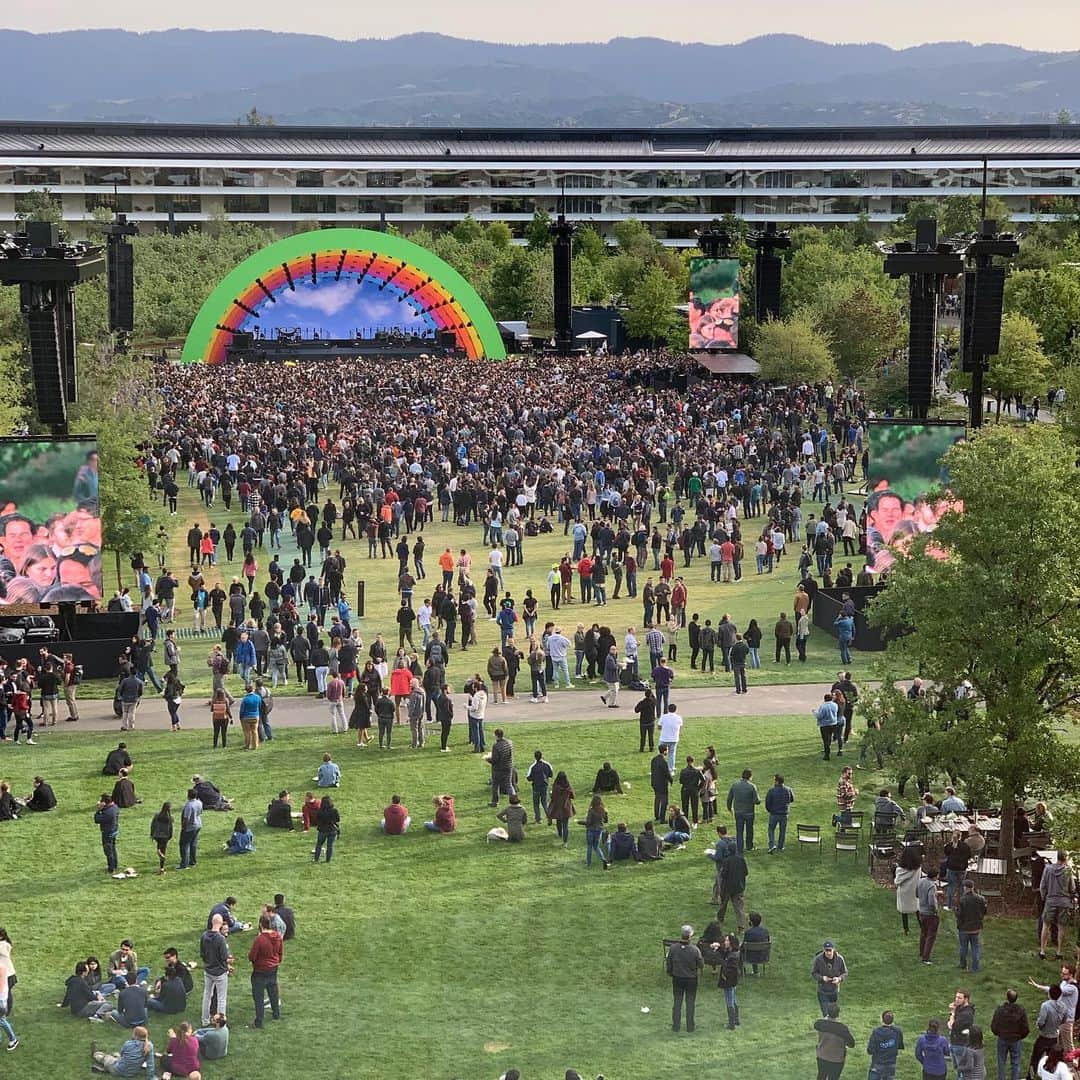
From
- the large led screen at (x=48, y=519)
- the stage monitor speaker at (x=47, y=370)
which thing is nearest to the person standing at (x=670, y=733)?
the large led screen at (x=48, y=519)

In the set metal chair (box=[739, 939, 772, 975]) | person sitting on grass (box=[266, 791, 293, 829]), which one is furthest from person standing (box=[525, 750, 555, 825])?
metal chair (box=[739, 939, 772, 975])

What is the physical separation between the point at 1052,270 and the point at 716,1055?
1912 inches

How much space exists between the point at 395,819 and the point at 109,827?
3161 millimetres

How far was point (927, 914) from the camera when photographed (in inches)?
675

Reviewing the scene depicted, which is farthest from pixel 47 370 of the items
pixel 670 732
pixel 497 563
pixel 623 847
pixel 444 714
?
pixel 623 847

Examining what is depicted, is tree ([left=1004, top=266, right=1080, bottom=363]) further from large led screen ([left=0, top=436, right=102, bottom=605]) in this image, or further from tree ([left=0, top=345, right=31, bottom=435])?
large led screen ([left=0, top=436, right=102, bottom=605])

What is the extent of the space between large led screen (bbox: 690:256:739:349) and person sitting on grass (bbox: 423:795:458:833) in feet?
121

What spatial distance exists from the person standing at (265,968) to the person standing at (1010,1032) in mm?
6043

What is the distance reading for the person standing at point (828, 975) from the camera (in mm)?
15594

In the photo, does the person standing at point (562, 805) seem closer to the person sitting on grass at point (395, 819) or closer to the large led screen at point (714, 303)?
the person sitting on grass at point (395, 819)

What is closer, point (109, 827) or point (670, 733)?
A: point (109, 827)

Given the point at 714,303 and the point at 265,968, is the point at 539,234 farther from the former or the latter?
the point at 265,968

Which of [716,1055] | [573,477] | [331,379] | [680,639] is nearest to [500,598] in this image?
[680,639]

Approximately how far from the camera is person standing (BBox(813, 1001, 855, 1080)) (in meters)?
14.5
